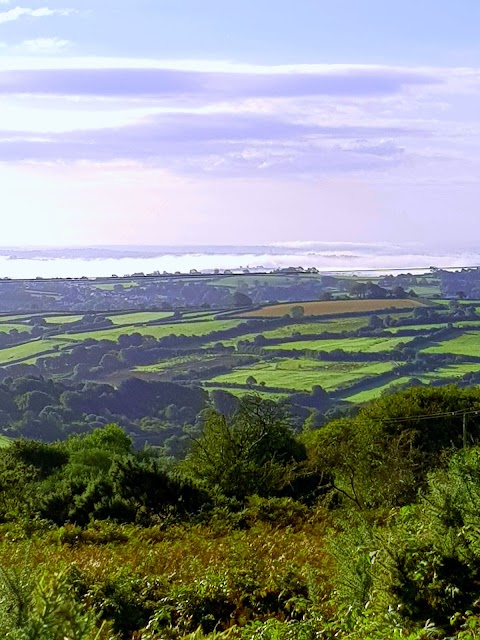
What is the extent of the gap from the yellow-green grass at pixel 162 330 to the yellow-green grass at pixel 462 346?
63.5ft

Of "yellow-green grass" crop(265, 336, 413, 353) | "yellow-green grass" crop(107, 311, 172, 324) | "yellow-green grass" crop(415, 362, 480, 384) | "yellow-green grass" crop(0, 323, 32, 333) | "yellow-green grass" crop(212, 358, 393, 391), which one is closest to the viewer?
"yellow-green grass" crop(415, 362, 480, 384)

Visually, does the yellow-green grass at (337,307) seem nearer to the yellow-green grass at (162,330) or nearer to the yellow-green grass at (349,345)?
the yellow-green grass at (349,345)

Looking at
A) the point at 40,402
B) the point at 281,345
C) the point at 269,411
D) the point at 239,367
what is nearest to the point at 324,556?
the point at 269,411

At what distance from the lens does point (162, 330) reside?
250 ft

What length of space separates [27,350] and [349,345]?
2504 centimetres

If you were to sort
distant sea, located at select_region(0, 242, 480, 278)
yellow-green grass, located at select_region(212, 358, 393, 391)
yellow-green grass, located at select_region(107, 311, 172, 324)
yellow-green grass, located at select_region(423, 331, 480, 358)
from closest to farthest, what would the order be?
distant sea, located at select_region(0, 242, 480, 278), yellow-green grass, located at select_region(212, 358, 393, 391), yellow-green grass, located at select_region(423, 331, 480, 358), yellow-green grass, located at select_region(107, 311, 172, 324)

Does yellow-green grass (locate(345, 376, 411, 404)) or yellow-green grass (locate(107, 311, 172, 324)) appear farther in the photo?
yellow-green grass (locate(107, 311, 172, 324))

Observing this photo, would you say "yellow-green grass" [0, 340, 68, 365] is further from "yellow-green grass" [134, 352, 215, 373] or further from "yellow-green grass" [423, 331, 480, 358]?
"yellow-green grass" [423, 331, 480, 358]

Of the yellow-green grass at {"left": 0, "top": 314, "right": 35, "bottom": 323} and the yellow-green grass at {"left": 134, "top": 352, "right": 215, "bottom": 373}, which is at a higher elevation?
the yellow-green grass at {"left": 0, "top": 314, "right": 35, "bottom": 323}

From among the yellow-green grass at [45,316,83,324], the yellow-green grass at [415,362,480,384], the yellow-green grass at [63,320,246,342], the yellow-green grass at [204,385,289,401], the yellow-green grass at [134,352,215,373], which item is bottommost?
the yellow-green grass at [204,385,289,401]

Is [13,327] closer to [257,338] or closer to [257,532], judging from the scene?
[257,338]

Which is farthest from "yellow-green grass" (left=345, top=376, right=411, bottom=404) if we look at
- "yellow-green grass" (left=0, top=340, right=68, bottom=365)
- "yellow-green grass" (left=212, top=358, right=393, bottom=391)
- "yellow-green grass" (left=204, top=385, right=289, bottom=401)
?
"yellow-green grass" (left=0, top=340, right=68, bottom=365)

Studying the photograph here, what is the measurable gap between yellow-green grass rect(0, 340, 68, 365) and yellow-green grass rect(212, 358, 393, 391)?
47.2 feet

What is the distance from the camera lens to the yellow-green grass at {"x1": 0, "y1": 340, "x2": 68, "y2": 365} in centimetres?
6931
